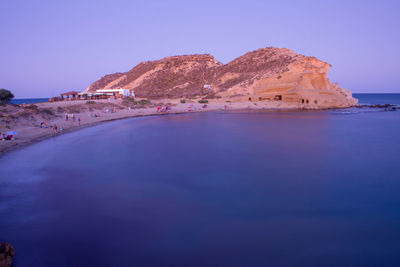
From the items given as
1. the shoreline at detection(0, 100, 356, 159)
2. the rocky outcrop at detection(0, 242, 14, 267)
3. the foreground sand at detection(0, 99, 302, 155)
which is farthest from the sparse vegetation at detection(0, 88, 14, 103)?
the rocky outcrop at detection(0, 242, 14, 267)

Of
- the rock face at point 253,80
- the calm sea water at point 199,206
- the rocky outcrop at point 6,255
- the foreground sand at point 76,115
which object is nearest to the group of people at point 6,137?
the foreground sand at point 76,115

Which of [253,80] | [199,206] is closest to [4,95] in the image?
[199,206]

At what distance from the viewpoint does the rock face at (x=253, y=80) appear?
50.6 m

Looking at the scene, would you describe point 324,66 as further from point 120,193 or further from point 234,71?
point 120,193

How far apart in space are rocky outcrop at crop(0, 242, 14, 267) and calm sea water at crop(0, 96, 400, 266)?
0.22m

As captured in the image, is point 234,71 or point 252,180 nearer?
point 252,180

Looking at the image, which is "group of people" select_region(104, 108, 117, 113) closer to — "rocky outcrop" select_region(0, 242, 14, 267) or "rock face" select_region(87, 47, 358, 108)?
"rock face" select_region(87, 47, 358, 108)

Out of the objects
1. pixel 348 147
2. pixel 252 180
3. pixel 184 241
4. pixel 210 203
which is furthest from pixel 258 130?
pixel 184 241

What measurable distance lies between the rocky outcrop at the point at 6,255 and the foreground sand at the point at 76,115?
36.8ft

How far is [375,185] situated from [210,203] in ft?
23.5

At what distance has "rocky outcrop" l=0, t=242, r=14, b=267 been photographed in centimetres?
548

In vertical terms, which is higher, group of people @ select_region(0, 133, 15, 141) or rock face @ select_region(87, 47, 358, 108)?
rock face @ select_region(87, 47, 358, 108)

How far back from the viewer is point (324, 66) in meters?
51.4

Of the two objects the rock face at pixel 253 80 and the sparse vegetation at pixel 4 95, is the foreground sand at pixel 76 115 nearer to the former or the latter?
the rock face at pixel 253 80
